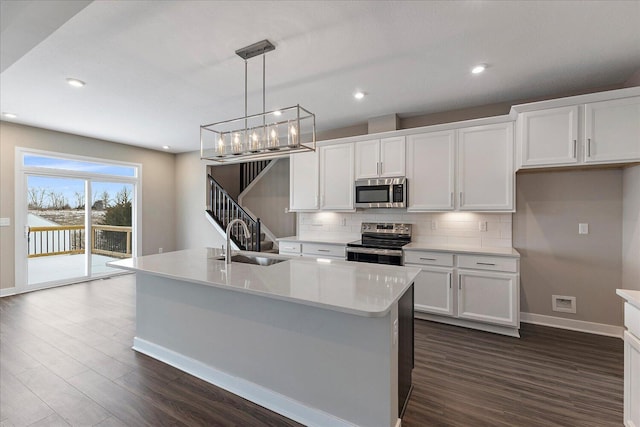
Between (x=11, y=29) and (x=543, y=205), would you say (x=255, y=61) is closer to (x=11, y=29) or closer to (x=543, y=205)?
(x=11, y=29)

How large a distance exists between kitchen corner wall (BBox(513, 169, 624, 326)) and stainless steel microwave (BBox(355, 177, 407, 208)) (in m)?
1.37

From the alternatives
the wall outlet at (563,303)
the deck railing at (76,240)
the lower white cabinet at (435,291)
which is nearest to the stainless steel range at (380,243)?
the lower white cabinet at (435,291)

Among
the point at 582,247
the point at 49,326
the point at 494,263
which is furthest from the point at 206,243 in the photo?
the point at 582,247

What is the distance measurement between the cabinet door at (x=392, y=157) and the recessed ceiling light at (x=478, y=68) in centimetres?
122

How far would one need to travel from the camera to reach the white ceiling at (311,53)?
1.98 metres

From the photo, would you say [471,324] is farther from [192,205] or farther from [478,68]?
[192,205]

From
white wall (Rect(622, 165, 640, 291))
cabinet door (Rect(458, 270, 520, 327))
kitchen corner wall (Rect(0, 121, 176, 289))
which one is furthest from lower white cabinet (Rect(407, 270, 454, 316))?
kitchen corner wall (Rect(0, 121, 176, 289))

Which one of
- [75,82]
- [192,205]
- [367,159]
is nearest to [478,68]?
[367,159]

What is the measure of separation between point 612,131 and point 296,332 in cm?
340

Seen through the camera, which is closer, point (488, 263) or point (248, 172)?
point (488, 263)

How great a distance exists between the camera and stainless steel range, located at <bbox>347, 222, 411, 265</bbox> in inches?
150

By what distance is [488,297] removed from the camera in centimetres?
328

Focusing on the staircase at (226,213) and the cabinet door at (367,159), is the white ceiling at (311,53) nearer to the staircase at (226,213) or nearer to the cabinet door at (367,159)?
the cabinet door at (367,159)

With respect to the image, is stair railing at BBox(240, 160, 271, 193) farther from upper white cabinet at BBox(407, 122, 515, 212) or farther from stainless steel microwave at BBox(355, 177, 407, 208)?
upper white cabinet at BBox(407, 122, 515, 212)
